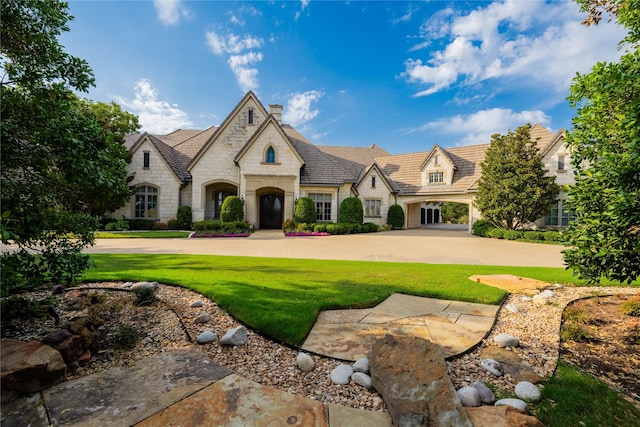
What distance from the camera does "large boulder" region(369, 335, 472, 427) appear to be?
2008 millimetres

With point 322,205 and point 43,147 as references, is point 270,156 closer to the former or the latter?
point 322,205

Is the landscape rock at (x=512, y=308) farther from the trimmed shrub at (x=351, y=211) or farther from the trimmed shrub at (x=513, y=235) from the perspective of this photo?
the trimmed shrub at (x=351, y=211)

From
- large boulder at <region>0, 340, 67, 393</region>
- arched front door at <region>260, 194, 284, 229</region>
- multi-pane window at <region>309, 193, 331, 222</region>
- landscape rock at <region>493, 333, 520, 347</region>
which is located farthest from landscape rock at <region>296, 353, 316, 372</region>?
arched front door at <region>260, 194, 284, 229</region>

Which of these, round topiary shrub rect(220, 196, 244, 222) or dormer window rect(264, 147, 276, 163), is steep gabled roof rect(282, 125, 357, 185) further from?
round topiary shrub rect(220, 196, 244, 222)

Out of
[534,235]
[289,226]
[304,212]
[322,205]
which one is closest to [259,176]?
[304,212]

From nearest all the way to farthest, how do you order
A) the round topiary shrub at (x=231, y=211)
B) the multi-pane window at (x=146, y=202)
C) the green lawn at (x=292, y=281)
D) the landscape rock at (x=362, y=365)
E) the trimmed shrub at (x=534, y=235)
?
the landscape rock at (x=362, y=365)
the green lawn at (x=292, y=281)
the trimmed shrub at (x=534, y=235)
the round topiary shrub at (x=231, y=211)
the multi-pane window at (x=146, y=202)

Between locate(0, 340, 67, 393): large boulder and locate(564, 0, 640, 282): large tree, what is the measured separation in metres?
5.73

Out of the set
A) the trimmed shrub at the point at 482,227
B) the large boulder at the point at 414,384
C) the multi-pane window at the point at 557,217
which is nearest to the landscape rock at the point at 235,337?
the large boulder at the point at 414,384

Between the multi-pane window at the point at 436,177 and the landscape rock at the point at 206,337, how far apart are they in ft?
84.8

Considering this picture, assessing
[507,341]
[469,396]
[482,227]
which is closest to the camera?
[469,396]

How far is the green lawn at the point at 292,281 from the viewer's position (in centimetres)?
402

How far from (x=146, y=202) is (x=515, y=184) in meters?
25.2

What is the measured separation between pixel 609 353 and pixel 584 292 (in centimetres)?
307

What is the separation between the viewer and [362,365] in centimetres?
278
